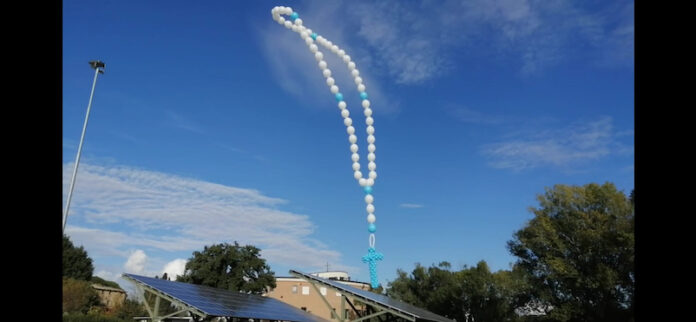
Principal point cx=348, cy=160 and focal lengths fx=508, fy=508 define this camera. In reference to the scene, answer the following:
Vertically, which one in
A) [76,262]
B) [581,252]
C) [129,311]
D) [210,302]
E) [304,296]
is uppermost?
[581,252]

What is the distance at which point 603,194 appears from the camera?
1347 inches

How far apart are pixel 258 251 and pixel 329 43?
94.8 feet

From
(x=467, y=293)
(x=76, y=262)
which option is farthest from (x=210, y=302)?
(x=76, y=262)

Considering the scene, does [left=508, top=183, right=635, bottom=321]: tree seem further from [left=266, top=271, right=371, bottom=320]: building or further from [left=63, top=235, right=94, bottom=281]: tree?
[left=63, top=235, right=94, bottom=281]: tree

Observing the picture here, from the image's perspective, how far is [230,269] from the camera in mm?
40281

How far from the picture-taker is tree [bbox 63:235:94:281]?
162 feet

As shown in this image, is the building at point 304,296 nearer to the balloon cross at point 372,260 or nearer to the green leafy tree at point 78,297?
the green leafy tree at point 78,297

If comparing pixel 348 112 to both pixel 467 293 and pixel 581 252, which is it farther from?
pixel 467 293

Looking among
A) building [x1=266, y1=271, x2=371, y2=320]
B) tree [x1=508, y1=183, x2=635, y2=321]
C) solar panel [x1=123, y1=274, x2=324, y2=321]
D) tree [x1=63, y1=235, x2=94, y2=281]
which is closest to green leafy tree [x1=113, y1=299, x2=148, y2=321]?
tree [x1=63, y1=235, x2=94, y2=281]

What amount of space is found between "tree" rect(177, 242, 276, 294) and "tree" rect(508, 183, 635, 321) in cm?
1964

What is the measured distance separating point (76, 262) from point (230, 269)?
20.2 meters

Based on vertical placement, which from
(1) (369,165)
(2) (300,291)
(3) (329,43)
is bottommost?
(2) (300,291)
